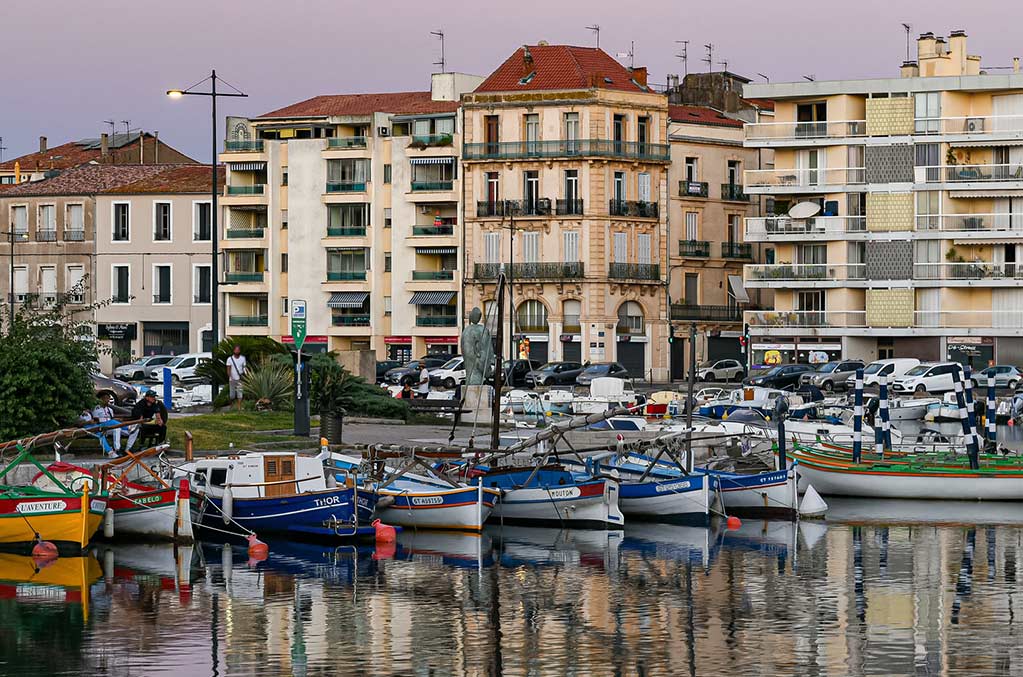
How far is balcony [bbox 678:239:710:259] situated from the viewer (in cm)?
9556

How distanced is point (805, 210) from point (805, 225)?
862 millimetres

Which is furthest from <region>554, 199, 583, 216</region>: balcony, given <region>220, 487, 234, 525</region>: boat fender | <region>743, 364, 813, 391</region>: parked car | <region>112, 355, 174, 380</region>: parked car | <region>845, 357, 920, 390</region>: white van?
<region>220, 487, 234, 525</region>: boat fender

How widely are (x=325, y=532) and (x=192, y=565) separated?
3335mm

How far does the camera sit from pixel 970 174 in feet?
283

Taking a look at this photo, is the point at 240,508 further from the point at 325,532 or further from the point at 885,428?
the point at 885,428

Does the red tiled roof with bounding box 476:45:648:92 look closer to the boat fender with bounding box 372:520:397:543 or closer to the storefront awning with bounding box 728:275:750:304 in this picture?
the storefront awning with bounding box 728:275:750:304

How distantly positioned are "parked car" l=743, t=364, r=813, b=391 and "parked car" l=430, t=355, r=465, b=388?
12.3m

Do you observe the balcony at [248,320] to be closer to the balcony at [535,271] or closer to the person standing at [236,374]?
the balcony at [535,271]

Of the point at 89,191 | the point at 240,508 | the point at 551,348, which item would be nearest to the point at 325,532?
the point at 240,508

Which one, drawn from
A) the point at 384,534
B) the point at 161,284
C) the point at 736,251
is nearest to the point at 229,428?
the point at 384,534

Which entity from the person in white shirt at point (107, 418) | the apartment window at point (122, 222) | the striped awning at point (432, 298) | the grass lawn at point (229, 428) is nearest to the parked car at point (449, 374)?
the striped awning at point (432, 298)

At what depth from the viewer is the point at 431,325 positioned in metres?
95.8

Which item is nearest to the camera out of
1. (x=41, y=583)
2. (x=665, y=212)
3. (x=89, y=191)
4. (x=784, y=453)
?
(x=41, y=583)

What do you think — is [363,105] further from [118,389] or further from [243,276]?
[118,389]
